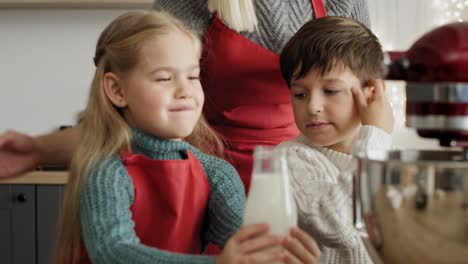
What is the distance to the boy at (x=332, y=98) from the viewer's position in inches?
50.6

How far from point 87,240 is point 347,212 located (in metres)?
0.39

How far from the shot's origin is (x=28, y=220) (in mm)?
3525

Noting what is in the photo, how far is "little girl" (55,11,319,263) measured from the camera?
1072 mm

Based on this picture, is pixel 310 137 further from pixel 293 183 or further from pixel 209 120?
pixel 209 120

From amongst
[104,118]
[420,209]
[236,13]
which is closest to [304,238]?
[420,209]

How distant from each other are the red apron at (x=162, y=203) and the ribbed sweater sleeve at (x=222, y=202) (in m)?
0.04

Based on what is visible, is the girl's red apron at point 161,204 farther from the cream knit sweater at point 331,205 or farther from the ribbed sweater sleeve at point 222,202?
the cream knit sweater at point 331,205

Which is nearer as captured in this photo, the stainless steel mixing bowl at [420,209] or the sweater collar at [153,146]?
the stainless steel mixing bowl at [420,209]

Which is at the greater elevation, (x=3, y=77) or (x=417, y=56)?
(x=417, y=56)

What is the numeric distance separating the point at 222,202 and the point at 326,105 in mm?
299

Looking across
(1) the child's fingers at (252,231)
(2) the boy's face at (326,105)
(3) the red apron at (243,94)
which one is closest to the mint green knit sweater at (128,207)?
(1) the child's fingers at (252,231)

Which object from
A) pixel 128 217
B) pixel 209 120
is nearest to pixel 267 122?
pixel 209 120

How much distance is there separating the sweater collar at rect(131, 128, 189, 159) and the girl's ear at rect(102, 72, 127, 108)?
51mm

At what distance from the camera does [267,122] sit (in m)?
1.63
